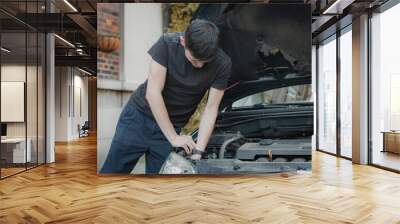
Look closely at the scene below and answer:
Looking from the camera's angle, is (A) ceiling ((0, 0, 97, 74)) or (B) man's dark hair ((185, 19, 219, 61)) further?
(A) ceiling ((0, 0, 97, 74))

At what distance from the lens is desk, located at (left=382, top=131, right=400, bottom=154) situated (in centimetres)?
693

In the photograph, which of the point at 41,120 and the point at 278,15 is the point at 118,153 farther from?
the point at 278,15

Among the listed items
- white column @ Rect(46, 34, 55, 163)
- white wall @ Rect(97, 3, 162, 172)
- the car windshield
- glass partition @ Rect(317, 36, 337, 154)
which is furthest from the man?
glass partition @ Rect(317, 36, 337, 154)

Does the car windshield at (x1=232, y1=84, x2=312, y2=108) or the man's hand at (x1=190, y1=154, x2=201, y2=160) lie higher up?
the car windshield at (x1=232, y1=84, x2=312, y2=108)

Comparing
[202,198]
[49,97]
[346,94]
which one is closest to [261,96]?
[202,198]

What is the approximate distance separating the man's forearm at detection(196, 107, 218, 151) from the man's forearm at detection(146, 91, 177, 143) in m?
0.43

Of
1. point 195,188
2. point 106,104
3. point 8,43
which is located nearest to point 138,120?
point 106,104

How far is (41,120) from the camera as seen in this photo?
7.93 meters

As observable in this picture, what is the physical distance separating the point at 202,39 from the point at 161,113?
4.47 ft

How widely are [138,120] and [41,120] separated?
2.90 meters

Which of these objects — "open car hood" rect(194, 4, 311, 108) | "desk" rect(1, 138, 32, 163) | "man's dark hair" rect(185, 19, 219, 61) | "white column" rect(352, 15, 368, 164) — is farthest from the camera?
"white column" rect(352, 15, 368, 164)

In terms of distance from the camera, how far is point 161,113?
611cm

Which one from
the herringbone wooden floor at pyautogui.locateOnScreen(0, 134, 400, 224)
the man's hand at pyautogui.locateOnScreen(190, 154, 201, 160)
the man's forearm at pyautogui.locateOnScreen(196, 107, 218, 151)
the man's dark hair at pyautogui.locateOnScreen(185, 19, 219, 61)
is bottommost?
the herringbone wooden floor at pyautogui.locateOnScreen(0, 134, 400, 224)

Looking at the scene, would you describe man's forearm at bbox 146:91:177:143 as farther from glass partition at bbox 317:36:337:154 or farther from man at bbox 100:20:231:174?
glass partition at bbox 317:36:337:154
